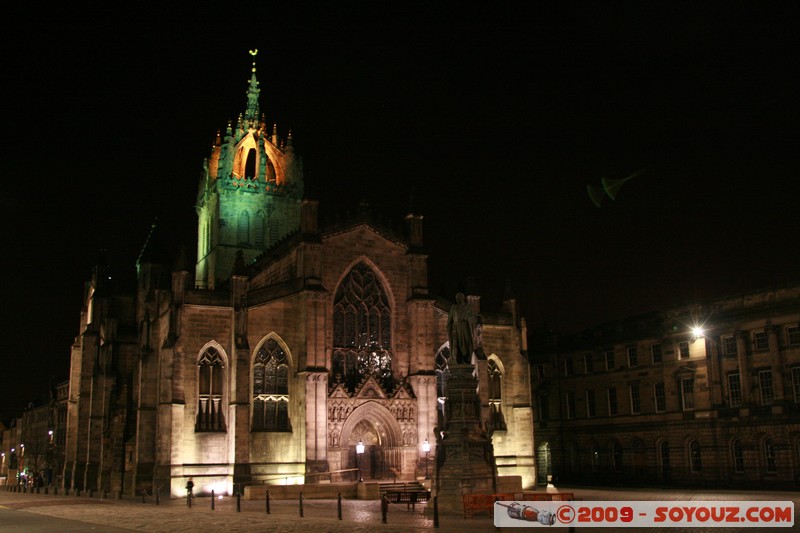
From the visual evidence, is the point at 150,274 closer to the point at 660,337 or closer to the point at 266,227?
the point at 266,227

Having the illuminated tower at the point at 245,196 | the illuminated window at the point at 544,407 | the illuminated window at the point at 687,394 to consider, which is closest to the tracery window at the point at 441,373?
the illuminated window at the point at 687,394

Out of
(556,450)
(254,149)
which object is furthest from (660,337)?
(254,149)

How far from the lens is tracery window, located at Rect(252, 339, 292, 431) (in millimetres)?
41688

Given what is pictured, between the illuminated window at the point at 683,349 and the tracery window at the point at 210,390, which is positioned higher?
the illuminated window at the point at 683,349

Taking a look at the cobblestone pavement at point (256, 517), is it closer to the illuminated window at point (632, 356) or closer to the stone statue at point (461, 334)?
the stone statue at point (461, 334)

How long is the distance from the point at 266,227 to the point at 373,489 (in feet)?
99.9

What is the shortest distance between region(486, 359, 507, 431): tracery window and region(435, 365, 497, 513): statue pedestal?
65.9 feet

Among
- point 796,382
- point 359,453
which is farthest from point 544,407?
point 359,453

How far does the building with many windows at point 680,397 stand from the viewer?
4475 cm

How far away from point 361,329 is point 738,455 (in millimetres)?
22482

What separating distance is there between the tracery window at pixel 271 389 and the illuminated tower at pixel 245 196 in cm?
1918

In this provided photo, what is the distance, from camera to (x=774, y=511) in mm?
21484

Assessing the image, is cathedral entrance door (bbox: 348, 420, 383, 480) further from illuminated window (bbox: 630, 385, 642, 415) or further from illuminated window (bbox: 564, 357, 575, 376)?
illuminated window (bbox: 564, 357, 575, 376)

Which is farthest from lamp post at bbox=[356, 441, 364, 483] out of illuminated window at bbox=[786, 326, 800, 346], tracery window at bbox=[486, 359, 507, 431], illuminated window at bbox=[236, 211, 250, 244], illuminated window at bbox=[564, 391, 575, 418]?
illuminated window at bbox=[786, 326, 800, 346]
